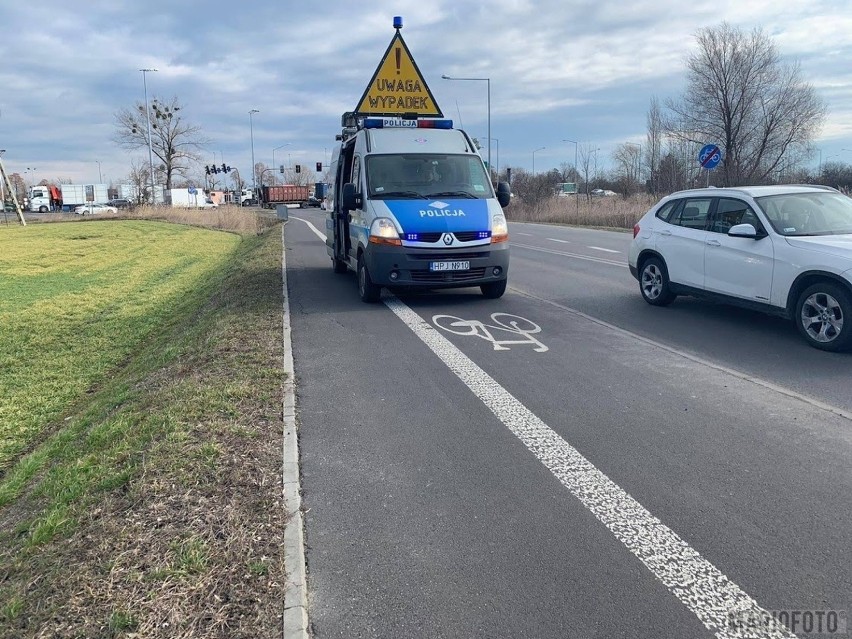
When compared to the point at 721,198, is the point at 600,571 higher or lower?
lower

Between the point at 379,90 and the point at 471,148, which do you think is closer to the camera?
the point at 471,148

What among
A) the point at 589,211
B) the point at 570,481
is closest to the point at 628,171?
the point at 589,211

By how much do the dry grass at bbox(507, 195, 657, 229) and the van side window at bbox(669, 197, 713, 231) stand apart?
2266 centimetres

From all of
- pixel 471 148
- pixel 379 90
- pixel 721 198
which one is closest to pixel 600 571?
Result: pixel 721 198

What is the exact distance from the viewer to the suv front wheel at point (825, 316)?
698cm

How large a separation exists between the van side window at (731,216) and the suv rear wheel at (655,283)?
3.69 feet

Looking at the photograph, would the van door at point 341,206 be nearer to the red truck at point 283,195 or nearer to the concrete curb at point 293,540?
the concrete curb at point 293,540

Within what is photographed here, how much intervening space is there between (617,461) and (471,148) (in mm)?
7782

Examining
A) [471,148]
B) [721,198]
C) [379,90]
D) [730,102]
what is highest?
[730,102]

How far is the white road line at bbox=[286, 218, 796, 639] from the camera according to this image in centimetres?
288

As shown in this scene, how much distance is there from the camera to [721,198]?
8.85 metres

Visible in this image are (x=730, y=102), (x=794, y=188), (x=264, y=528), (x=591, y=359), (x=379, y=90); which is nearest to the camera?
(x=264, y=528)

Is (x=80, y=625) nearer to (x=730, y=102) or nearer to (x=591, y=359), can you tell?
(x=591, y=359)

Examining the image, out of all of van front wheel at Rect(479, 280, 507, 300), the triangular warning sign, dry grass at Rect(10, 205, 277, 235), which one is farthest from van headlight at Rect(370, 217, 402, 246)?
dry grass at Rect(10, 205, 277, 235)
